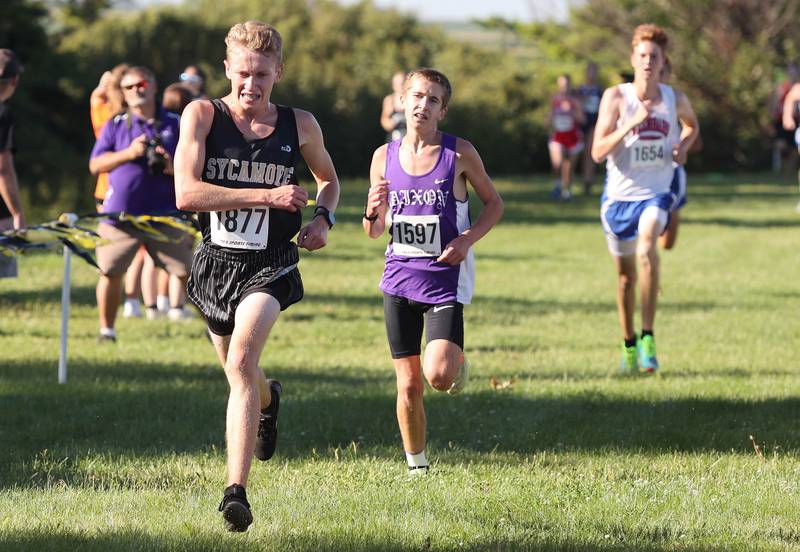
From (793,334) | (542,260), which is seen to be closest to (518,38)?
(542,260)

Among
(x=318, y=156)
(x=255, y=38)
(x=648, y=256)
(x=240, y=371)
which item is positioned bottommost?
(x=240, y=371)

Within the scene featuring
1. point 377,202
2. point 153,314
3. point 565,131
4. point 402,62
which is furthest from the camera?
point 402,62

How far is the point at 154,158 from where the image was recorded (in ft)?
35.0

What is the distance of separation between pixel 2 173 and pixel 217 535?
5.65 meters

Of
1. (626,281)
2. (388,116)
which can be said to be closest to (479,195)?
(626,281)

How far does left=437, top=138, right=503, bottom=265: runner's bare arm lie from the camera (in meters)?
6.66

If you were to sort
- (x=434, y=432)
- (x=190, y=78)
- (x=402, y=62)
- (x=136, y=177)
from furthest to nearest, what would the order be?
(x=402, y=62)
(x=190, y=78)
(x=136, y=177)
(x=434, y=432)

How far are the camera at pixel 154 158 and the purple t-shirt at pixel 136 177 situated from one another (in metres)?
0.05

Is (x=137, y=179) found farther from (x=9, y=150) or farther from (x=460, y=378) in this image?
(x=460, y=378)

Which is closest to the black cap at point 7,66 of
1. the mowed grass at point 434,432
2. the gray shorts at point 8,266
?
the gray shorts at point 8,266

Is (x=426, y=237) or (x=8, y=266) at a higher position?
(x=426, y=237)

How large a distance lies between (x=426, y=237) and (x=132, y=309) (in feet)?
22.8

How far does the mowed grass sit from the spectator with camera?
0.74 m

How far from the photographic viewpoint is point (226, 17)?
47656 mm
